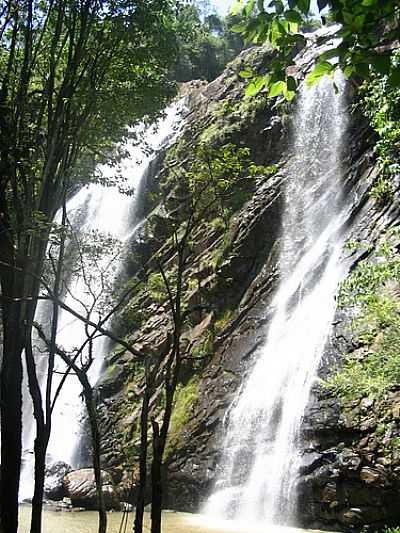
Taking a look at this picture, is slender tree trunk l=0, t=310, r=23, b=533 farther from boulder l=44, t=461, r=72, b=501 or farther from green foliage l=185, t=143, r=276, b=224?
boulder l=44, t=461, r=72, b=501

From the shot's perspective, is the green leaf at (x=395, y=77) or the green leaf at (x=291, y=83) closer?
the green leaf at (x=395, y=77)

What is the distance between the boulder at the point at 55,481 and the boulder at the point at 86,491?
151 millimetres

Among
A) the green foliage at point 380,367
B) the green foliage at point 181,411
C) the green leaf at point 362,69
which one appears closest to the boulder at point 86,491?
the green foliage at point 181,411

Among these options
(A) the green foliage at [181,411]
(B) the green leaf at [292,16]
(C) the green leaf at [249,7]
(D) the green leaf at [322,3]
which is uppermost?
(C) the green leaf at [249,7]

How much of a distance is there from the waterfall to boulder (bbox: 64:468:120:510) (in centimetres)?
169

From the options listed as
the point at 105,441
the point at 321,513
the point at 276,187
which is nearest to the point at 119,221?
the point at 276,187

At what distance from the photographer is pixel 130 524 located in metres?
11.4

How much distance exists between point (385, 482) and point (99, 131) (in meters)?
7.23

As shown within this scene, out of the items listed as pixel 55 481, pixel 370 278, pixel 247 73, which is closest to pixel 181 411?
pixel 55 481

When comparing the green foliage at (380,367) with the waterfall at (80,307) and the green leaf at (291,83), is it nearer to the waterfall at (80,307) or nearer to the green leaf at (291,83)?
the green leaf at (291,83)

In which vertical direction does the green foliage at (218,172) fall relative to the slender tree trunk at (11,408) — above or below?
above

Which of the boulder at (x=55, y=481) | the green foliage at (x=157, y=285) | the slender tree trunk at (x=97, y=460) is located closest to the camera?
the slender tree trunk at (x=97, y=460)

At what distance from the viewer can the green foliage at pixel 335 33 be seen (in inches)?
68.7

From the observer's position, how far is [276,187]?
19.2 m
